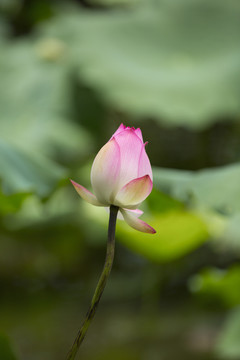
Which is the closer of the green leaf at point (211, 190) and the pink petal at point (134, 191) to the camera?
the pink petal at point (134, 191)

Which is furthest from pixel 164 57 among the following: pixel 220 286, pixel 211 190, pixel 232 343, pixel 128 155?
pixel 128 155

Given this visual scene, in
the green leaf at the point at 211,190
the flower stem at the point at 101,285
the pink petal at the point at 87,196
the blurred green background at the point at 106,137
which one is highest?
the pink petal at the point at 87,196

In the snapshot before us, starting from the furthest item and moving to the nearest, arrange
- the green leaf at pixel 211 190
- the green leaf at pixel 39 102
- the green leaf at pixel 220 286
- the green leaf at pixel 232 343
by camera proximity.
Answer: the green leaf at pixel 39 102 → the green leaf at pixel 220 286 → the green leaf at pixel 232 343 → the green leaf at pixel 211 190

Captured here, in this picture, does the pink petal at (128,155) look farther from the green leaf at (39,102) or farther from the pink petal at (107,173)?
the green leaf at (39,102)

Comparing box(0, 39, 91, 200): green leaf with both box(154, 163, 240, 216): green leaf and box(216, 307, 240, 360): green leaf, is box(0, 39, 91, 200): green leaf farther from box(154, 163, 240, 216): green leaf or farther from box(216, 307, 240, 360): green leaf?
box(154, 163, 240, 216): green leaf

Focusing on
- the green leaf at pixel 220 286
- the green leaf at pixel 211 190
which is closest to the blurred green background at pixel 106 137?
the green leaf at pixel 220 286

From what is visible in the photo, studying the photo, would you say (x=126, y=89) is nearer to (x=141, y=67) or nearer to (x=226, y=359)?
(x=141, y=67)

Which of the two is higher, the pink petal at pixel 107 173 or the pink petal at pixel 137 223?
the pink petal at pixel 107 173
